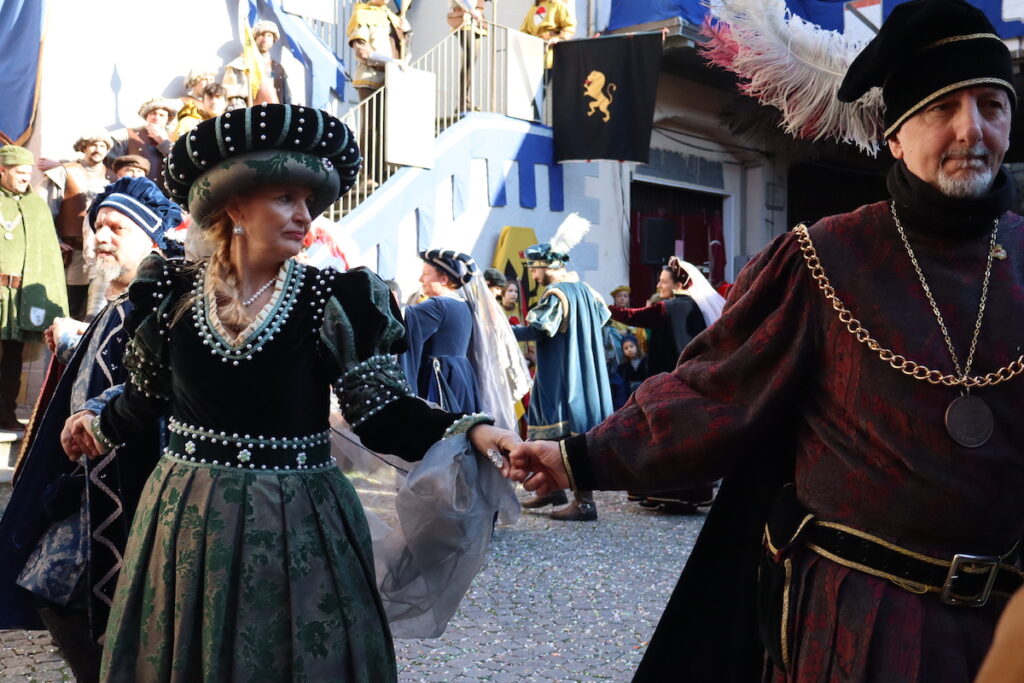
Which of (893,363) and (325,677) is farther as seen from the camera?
(325,677)

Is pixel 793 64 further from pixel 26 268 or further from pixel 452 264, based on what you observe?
pixel 26 268

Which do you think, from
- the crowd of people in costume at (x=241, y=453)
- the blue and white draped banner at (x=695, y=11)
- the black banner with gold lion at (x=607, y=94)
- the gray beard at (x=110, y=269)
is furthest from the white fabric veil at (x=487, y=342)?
the blue and white draped banner at (x=695, y=11)

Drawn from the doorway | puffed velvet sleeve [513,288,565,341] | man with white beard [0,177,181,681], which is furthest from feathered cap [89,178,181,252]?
the doorway

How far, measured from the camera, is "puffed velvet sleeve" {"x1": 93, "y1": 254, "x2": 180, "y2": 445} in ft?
8.09

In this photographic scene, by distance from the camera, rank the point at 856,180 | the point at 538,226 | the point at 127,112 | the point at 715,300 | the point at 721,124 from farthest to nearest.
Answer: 1. the point at 856,180
2. the point at 721,124
3. the point at 538,226
4. the point at 127,112
5. the point at 715,300

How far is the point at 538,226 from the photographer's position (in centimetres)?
1261

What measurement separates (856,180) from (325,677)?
17410 mm

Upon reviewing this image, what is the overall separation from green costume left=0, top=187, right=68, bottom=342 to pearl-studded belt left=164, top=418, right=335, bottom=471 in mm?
5316

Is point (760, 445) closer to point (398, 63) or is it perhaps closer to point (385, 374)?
point (385, 374)

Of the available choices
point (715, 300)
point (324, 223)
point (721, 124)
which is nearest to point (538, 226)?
point (721, 124)

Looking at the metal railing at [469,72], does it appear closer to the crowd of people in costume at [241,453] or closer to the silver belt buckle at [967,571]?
the crowd of people in costume at [241,453]

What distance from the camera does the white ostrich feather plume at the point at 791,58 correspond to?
1188cm

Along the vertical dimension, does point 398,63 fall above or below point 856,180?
above

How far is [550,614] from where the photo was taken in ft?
15.6
